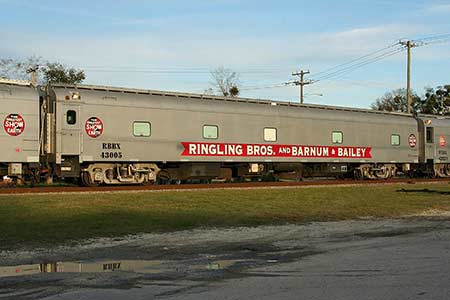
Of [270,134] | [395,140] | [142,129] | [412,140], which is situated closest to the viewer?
[142,129]

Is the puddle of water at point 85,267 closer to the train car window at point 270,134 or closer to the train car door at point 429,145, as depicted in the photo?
the train car window at point 270,134

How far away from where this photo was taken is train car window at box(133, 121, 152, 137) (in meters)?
23.2

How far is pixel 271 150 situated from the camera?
27.2m

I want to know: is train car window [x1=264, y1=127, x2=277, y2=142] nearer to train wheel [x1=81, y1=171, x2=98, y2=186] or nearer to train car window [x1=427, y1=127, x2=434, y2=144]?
train wheel [x1=81, y1=171, x2=98, y2=186]

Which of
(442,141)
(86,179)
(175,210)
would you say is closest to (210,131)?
(86,179)

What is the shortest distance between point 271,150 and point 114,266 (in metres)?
18.9

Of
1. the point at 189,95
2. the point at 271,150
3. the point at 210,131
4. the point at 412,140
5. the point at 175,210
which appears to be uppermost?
the point at 189,95

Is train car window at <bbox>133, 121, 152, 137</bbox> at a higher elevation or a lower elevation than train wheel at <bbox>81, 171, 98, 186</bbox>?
higher

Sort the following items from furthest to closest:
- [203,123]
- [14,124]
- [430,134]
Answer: [430,134] < [203,123] < [14,124]

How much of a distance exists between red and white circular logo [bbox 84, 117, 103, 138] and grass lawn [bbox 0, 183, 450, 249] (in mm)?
3576

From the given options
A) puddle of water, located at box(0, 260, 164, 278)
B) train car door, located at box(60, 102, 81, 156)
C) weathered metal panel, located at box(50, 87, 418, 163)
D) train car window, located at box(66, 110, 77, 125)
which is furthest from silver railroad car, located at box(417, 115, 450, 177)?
puddle of water, located at box(0, 260, 164, 278)

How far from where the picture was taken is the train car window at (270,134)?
27.1 m

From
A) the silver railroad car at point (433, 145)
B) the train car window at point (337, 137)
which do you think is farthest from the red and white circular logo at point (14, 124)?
the silver railroad car at point (433, 145)

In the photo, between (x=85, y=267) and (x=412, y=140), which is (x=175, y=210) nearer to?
(x=85, y=267)
